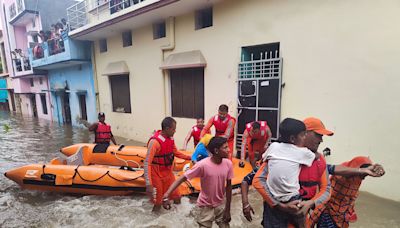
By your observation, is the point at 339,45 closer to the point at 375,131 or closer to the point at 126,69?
the point at 375,131

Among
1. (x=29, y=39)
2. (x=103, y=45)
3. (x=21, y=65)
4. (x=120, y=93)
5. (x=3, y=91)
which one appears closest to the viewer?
(x=120, y=93)

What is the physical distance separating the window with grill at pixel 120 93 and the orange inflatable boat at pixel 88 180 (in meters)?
4.83

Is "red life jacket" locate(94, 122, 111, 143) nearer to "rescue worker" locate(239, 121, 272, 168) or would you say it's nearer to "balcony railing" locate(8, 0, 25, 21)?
"rescue worker" locate(239, 121, 272, 168)

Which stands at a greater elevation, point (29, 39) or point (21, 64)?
point (29, 39)

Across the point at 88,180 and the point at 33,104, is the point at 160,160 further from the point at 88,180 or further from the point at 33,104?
the point at 33,104

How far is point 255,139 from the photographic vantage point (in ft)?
14.2

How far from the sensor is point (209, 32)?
231 inches

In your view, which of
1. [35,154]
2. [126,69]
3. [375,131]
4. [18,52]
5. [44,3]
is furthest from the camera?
[18,52]

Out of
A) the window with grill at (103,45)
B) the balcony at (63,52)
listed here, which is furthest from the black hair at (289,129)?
the balcony at (63,52)

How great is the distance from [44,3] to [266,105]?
15.2 m

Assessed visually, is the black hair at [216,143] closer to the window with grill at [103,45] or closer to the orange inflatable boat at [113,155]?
the orange inflatable boat at [113,155]

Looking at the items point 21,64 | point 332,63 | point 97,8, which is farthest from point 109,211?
point 21,64

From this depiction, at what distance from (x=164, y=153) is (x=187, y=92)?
389 centimetres

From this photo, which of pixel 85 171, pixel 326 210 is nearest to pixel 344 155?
pixel 326 210
